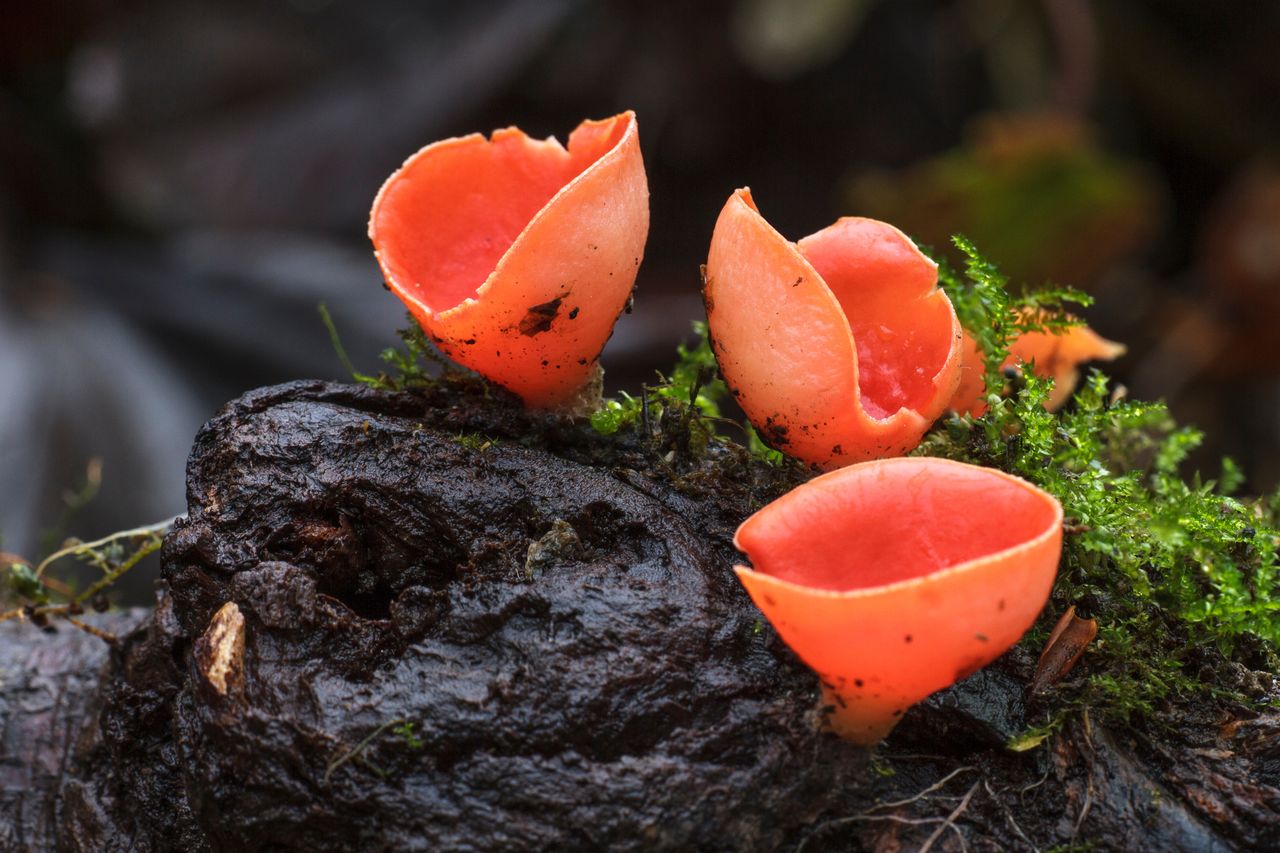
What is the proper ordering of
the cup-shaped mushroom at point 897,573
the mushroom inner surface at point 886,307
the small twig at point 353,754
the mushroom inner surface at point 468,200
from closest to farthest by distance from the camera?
the cup-shaped mushroom at point 897,573 < the small twig at point 353,754 < the mushroom inner surface at point 886,307 < the mushroom inner surface at point 468,200

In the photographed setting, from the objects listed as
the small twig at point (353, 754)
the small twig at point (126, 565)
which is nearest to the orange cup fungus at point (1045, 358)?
the small twig at point (353, 754)

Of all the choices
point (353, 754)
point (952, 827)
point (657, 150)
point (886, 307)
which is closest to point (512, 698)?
point (353, 754)

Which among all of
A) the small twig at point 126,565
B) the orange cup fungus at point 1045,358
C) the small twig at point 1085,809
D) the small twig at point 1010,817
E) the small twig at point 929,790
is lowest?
the small twig at point 1085,809

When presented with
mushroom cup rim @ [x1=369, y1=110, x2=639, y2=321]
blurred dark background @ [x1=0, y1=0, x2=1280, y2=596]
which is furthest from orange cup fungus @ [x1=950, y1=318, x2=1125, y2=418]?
blurred dark background @ [x1=0, y1=0, x2=1280, y2=596]

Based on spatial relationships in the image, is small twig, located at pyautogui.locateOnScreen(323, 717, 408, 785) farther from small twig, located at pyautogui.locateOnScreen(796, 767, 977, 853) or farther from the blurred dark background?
the blurred dark background

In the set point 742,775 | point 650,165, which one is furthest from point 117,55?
point 742,775

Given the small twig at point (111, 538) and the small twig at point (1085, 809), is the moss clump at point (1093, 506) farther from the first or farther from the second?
the small twig at point (111, 538)

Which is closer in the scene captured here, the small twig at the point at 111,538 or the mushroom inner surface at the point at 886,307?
the mushroom inner surface at the point at 886,307

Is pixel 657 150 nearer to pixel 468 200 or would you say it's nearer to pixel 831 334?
pixel 468 200
